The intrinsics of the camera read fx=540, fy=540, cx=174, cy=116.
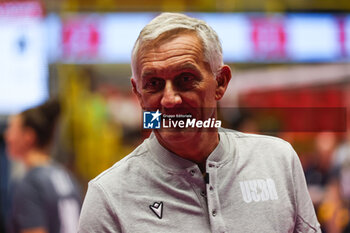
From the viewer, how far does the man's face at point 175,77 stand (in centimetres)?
114

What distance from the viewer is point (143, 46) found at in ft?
3.84

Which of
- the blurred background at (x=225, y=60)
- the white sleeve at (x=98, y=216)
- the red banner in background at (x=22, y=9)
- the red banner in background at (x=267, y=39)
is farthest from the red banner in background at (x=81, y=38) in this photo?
the white sleeve at (x=98, y=216)

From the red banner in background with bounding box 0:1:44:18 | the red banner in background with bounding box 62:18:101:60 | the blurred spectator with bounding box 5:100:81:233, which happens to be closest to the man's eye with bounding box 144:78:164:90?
the blurred spectator with bounding box 5:100:81:233

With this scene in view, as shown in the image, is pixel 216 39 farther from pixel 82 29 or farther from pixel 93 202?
pixel 82 29

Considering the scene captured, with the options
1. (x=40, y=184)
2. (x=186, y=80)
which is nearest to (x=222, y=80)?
(x=186, y=80)

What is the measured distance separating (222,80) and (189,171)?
0.22 metres

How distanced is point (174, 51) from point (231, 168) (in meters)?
0.31

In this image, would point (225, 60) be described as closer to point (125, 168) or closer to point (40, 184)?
point (125, 168)

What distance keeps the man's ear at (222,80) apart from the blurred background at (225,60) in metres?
0.06

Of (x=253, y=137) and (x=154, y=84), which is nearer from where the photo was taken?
(x=154, y=84)

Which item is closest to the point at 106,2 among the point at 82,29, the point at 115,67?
the point at 82,29

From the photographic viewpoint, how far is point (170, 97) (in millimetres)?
1126

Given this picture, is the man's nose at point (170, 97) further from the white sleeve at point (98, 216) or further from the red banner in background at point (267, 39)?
the red banner in background at point (267, 39)

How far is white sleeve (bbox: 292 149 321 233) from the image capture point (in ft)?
4.11
